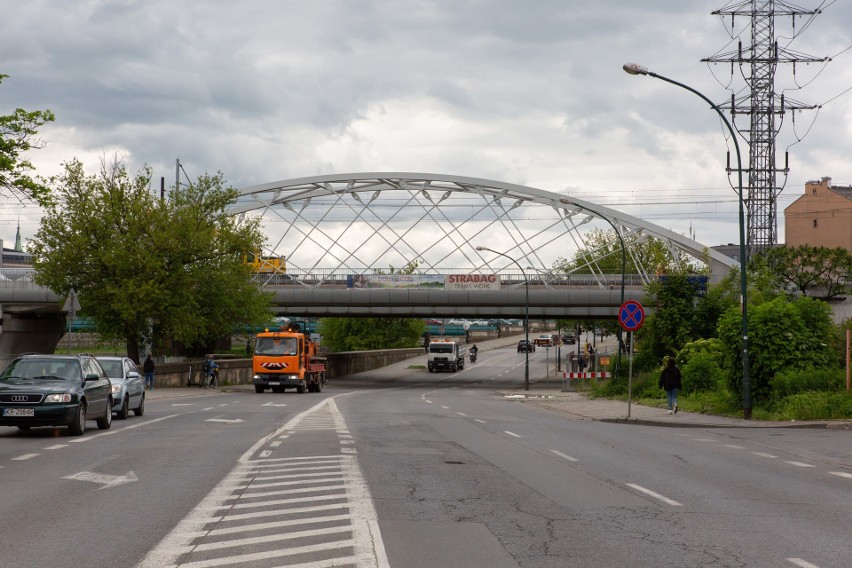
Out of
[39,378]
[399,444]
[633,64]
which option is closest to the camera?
[399,444]

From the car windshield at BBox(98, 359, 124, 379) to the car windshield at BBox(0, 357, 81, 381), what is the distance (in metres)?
5.34

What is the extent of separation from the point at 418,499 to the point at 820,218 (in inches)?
3427

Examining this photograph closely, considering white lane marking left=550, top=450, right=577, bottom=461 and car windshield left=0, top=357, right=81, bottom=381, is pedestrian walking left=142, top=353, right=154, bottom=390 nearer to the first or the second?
car windshield left=0, top=357, right=81, bottom=381

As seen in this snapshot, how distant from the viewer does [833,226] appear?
8988 centimetres

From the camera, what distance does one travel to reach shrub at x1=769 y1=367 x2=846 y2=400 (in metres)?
26.9

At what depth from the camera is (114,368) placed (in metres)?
26.5

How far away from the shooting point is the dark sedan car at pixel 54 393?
1911cm

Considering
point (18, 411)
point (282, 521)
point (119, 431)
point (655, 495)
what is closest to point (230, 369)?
point (119, 431)

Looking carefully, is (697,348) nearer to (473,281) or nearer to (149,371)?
(149,371)

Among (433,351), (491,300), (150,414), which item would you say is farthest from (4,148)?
(433,351)

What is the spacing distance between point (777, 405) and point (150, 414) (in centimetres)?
1685

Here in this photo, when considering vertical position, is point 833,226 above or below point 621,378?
above

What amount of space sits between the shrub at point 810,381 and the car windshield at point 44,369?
17575 millimetres

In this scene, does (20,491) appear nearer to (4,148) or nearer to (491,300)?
(4,148)
